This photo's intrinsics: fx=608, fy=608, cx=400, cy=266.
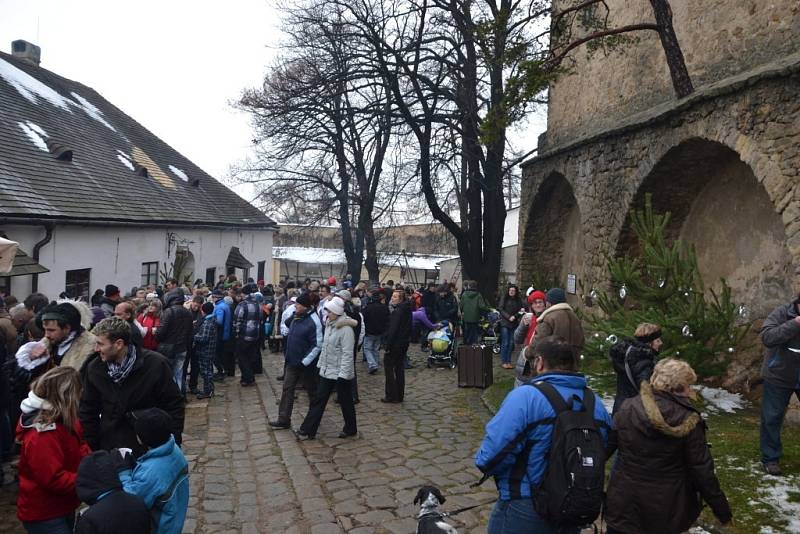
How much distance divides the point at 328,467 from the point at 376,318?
4.77 meters

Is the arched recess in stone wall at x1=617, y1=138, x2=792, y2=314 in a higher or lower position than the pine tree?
higher

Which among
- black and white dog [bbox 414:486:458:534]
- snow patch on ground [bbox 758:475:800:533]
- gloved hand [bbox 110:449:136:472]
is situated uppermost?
gloved hand [bbox 110:449:136:472]

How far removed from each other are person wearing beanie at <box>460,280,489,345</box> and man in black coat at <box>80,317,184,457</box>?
335 inches

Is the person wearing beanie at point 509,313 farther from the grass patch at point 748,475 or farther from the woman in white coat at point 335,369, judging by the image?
the woman in white coat at point 335,369

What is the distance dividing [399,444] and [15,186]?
9818 mm

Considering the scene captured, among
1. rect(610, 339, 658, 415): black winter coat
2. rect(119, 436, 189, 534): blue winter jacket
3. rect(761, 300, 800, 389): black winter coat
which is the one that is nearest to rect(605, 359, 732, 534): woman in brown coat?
rect(610, 339, 658, 415): black winter coat

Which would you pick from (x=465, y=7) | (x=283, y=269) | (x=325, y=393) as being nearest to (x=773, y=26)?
(x=325, y=393)

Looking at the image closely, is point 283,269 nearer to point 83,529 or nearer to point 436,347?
point 436,347

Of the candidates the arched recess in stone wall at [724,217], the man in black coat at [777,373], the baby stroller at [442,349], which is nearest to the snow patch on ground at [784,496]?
the man in black coat at [777,373]

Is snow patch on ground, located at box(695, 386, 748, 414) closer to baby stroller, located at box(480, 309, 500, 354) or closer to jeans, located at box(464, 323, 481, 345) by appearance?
jeans, located at box(464, 323, 481, 345)

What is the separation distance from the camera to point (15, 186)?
39.4 feet

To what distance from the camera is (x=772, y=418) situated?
5.28 m

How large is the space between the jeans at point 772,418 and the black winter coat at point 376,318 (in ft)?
21.2

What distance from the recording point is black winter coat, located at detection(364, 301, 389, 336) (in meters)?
10.8
